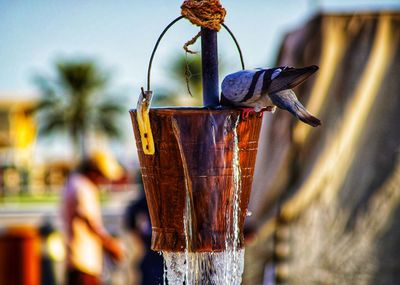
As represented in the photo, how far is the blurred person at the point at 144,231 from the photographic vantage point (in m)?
5.68

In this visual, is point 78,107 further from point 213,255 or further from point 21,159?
point 213,255

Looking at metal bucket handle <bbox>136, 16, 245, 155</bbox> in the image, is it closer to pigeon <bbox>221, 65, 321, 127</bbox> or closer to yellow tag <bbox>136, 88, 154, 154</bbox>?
yellow tag <bbox>136, 88, 154, 154</bbox>

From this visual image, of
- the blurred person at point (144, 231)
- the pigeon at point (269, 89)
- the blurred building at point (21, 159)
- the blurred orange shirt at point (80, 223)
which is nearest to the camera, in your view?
the pigeon at point (269, 89)

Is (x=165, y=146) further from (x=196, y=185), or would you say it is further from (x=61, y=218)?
(x=61, y=218)

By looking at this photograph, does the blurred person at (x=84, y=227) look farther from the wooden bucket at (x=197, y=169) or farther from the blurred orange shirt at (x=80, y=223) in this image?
the wooden bucket at (x=197, y=169)

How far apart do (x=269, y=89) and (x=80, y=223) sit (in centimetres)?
412

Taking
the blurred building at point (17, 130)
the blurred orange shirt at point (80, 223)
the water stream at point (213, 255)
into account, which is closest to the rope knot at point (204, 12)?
the water stream at point (213, 255)

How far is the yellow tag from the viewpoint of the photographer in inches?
89.6

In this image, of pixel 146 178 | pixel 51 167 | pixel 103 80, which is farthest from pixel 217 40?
pixel 103 80

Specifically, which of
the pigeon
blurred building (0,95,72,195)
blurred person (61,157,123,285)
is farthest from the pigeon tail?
blurred building (0,95,72,195)

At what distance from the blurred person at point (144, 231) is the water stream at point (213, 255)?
9.74ft

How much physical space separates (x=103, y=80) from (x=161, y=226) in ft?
128

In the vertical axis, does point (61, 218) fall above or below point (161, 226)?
below

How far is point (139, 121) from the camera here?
2.30 m
